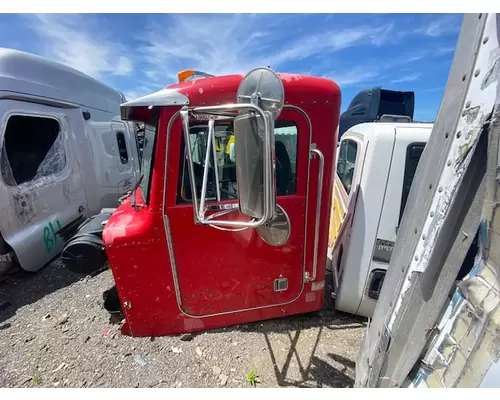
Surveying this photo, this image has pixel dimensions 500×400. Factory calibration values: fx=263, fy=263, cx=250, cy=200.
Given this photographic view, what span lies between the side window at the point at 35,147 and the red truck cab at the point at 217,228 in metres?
2.44

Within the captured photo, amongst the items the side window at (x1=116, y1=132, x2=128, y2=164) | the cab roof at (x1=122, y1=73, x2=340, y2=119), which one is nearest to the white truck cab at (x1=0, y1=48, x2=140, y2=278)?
the side window at (x1=116, y1=132, x2=128, y2=164)

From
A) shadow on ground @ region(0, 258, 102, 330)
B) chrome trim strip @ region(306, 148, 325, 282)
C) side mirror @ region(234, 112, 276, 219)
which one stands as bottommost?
shadow on ground @ region(0, 258, 102, 330)

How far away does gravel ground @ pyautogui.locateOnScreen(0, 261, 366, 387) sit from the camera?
1.90 m

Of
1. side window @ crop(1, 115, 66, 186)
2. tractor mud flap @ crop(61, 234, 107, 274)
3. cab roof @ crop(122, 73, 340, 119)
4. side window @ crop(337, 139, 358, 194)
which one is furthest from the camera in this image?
side window @ crop(1, 115, 66, 186)

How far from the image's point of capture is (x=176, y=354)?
6.69ft

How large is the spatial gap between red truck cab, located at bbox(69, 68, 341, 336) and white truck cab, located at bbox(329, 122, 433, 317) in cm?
28

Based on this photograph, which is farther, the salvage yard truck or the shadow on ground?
the shadow on ground

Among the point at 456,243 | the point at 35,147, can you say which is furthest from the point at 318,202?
the point at 35,147

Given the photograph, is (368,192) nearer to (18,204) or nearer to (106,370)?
(106,370)

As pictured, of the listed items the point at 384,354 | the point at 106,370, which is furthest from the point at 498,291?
the point at 106,370

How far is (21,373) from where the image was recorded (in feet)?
6.58

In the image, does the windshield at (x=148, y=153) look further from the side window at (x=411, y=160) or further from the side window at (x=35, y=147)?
the side window at (x=35, y=147)

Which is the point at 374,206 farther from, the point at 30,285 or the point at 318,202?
the point at 30,285

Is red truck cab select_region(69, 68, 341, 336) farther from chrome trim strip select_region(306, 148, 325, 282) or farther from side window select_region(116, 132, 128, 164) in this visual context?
side window select_region(116, 132, 128, 164)
